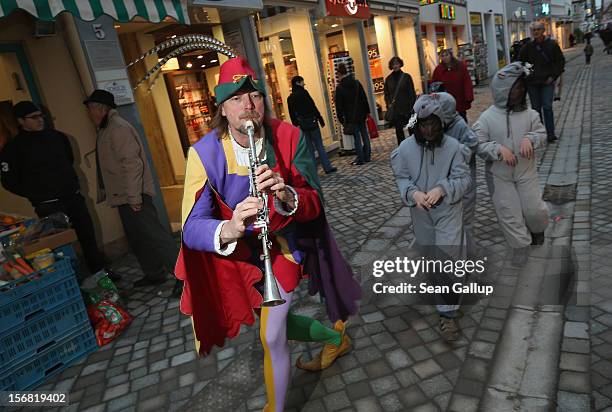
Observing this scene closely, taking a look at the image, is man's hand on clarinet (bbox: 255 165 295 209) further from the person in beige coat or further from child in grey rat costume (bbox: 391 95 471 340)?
the person in beige coat

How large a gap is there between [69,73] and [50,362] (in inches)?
156

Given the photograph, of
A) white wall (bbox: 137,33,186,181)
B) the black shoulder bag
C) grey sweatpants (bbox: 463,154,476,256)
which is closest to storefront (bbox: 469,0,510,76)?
the black shoulder bag

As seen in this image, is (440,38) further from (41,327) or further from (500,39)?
(41,327)

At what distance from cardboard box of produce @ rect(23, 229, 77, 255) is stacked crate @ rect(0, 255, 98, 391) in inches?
6.7

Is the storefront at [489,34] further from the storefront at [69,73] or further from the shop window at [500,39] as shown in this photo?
the storefront at [69,73]

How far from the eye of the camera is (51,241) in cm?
367

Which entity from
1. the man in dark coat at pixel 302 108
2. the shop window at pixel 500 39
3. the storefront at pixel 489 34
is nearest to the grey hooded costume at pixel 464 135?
the man in dark coat at pixel 302 108

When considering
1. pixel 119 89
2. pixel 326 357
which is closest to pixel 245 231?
pixel 326 357

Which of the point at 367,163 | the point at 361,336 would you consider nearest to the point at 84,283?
the point at 361,336

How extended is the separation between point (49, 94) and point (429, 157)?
16.4 feet

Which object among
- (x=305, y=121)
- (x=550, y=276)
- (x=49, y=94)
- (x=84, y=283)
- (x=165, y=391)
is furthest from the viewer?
(x=305, y=121)

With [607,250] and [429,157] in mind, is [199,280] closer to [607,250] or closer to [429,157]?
[429,157]

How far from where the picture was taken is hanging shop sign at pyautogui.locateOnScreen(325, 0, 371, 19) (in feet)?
34.3

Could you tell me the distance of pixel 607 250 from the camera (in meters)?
3.71
